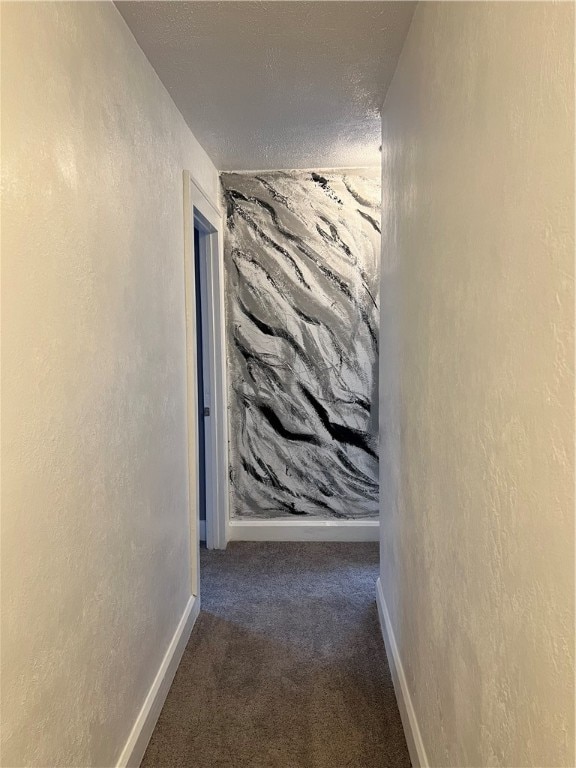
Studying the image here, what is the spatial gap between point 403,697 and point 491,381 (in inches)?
56.9

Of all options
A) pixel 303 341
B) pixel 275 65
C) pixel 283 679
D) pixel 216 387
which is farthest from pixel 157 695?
pixel 275 65

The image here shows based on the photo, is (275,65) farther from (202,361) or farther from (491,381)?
(202,361)

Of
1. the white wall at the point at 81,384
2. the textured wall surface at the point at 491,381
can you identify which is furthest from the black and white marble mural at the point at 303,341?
the textured wall surface at the point at 491,381

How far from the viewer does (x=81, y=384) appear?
1433 mm

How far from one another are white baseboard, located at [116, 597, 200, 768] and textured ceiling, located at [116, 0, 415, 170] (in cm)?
218

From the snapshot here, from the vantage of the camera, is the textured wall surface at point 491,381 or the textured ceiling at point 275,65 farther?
the textured ceiling at point 275,65

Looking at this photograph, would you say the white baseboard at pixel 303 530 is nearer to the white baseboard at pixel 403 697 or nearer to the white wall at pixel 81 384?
the white baseboard at pixel 403 697

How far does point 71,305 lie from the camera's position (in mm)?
1380

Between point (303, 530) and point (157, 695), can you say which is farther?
point (303, 530)

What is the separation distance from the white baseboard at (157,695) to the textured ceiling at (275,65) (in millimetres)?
2177

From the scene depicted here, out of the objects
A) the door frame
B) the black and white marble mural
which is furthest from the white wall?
the black and white marble mural

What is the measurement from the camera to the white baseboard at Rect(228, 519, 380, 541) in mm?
3787

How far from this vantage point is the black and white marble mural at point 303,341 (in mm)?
3615

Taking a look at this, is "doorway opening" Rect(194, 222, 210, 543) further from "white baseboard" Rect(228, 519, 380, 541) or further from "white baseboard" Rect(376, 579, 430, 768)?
"white baseboard" Rect(376, 579, 430, 768)
